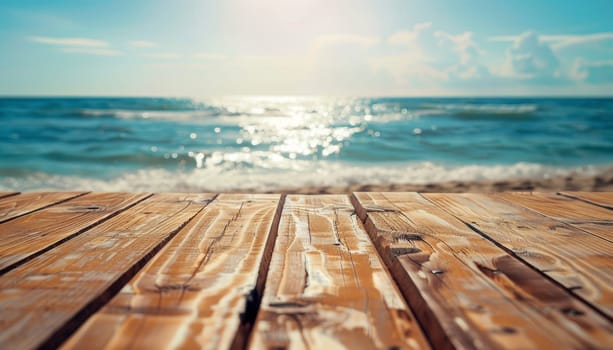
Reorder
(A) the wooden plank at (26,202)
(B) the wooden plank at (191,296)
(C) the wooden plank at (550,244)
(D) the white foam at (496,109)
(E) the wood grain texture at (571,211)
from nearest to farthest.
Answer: (B) the wooden plank at (191,296)
(C) the wooden plank at (550,244)
(E) the wood grain texture at (571,211)
(A) the wooden plank at (26,202)
(D) the white foam at (496,109)

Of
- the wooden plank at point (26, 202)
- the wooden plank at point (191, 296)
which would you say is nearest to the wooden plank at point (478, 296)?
the wooden plank at point (191, 296)

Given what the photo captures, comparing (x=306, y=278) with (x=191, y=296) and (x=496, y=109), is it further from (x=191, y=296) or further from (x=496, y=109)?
(x=496, y=109)

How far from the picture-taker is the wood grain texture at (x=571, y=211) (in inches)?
52.9

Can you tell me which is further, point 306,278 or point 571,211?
point 571,211

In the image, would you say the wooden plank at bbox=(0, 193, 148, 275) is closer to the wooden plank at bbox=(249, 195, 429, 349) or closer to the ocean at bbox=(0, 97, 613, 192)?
the wooden plank at bbox=(249, 195, 429, 349)

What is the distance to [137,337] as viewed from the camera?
2.18 feet

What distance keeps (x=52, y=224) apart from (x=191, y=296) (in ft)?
2.70

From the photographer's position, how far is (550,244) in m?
1.15

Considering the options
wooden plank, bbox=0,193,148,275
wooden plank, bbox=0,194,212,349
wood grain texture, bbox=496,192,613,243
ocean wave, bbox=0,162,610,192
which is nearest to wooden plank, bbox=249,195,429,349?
wooden plank, bbox=0,194,212,349

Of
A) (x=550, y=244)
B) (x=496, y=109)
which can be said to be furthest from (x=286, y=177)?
(x=496, y=109)

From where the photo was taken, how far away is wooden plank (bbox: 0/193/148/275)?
1090 mm

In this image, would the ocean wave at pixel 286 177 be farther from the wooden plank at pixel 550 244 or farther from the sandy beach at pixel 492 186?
the wooden plank at pixel 550 244

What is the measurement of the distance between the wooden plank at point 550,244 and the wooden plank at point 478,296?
0.15 feet

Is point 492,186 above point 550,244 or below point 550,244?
below
